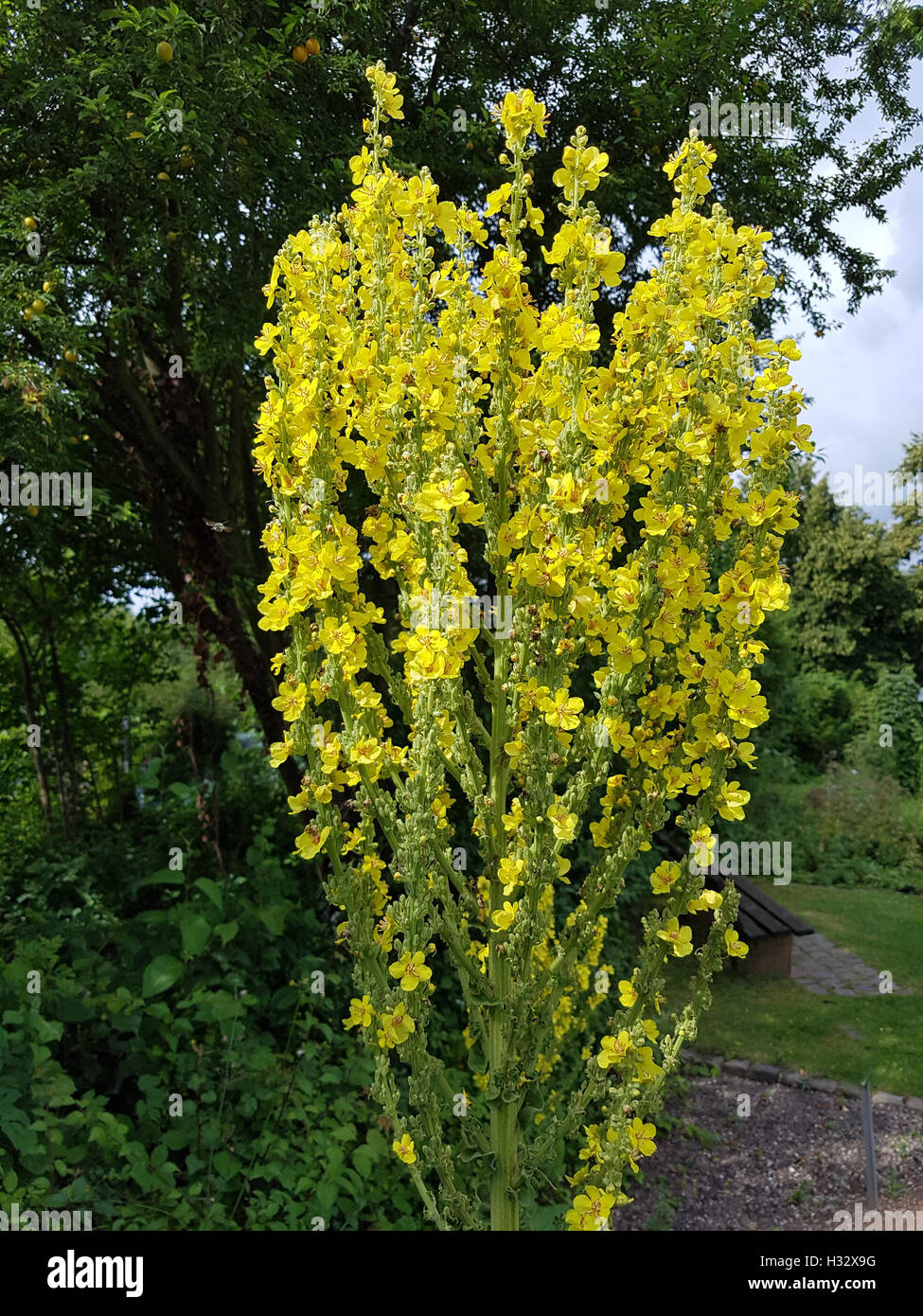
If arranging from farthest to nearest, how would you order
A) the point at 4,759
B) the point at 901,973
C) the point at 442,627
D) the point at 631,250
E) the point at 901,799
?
the point at 901,799 → the point at 901,973 → the point at 4,759 → the point at 631,250 → the point at 442,627

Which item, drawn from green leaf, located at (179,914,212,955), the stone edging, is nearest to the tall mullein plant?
green leaf, located at (179,914,212,955)

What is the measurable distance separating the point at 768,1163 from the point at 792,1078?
85 centimetres

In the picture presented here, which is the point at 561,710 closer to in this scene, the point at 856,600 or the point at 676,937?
the point at 676,937

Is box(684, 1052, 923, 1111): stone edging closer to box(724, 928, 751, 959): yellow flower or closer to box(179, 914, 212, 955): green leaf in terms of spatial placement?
box(179, 914, 212, 955): green leaf

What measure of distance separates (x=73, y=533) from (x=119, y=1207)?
12.4ft

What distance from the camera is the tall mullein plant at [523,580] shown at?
5.14 ft

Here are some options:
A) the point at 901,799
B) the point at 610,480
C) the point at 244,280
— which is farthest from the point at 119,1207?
the point at 901,799

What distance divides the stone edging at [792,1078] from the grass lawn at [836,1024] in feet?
0.24

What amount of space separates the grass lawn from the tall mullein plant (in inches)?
159

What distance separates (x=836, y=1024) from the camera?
5.64 meters

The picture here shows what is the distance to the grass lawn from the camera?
510cm

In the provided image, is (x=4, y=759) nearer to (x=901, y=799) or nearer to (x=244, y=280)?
(x=244, y=280)

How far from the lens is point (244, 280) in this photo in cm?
358

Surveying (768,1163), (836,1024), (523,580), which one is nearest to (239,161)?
(523,580)
